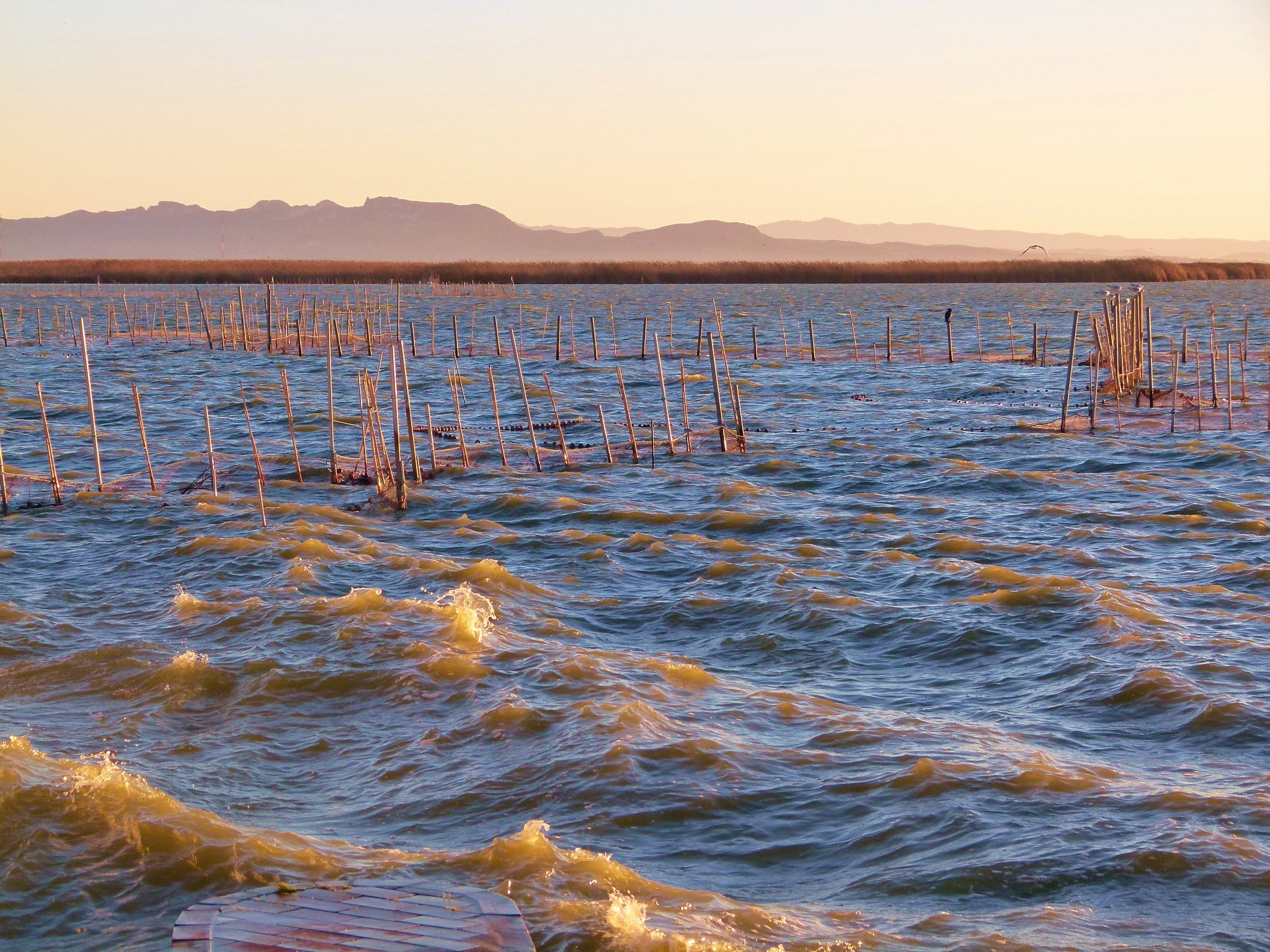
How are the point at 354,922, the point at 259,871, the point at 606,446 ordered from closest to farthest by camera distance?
the point at 354,922 → the point at 259,871 → the point at 606,446

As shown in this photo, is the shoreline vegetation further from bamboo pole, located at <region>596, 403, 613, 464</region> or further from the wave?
the wave

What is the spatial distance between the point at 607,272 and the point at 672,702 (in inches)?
2931

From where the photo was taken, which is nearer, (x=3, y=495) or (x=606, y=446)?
(x=3, y=495)

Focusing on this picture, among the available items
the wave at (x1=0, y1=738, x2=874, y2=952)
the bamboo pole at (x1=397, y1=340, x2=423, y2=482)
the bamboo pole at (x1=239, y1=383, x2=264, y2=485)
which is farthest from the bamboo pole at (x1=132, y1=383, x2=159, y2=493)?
the wave at (x1=0, y1=738, x2=874, y2=952)

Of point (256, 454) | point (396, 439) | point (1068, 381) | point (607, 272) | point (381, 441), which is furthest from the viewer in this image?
point (607, 272)

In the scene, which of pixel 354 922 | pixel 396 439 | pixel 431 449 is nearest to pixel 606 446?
pixel 431 449

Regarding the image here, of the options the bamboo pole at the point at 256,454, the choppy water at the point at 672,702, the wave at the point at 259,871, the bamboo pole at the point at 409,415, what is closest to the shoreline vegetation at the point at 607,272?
the bamboo pole at the point at 256,454

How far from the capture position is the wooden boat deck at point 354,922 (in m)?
5.21

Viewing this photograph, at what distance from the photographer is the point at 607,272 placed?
82125mm

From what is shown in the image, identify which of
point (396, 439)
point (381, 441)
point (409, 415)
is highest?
point (409, 415)

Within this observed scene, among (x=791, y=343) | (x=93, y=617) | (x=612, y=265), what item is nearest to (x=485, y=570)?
(x=93, y=617)

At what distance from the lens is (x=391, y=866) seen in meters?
6.66

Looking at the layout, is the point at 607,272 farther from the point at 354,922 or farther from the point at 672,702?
the point at 354,922

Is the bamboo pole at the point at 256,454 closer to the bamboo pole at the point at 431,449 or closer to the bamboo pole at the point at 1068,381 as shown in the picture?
the bamboo pole at the point at 431,449
